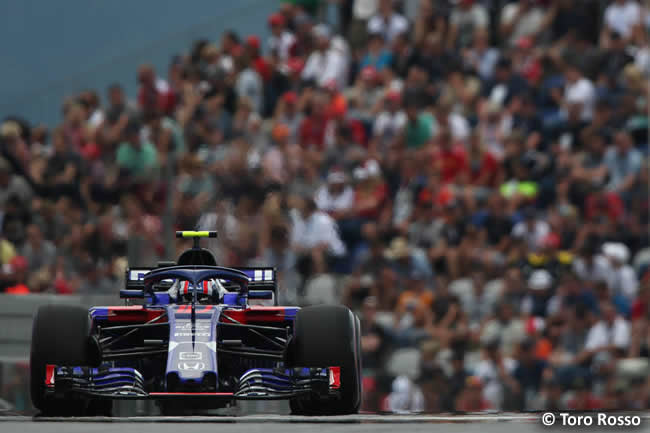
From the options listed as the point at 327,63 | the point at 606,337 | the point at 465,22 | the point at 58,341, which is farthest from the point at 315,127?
the point at 58,341

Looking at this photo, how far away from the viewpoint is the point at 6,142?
17.0 metres

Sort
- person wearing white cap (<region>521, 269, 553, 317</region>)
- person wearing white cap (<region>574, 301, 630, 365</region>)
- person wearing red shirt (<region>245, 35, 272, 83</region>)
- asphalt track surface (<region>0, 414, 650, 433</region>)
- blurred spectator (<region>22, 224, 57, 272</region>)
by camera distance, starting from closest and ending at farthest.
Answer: asphalt track surface (<region>0, 414, 650, 433</region>), person wearing white cap (<region>574, 301, 630, 365</region>), person wearing white cap (<region>521, 269, 553, 317</region>), blurred spectator (<region>22, 224, 57, 272</region>), person wearing red shirt (<region>245, 35, 272, 83</region>)

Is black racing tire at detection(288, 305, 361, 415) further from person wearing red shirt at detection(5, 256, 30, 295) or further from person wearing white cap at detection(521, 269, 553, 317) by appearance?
person wearing red shirt at detection(5, 256, 30, 295)

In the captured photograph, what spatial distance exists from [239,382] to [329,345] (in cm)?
59

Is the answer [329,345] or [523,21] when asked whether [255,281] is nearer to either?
[329,345]

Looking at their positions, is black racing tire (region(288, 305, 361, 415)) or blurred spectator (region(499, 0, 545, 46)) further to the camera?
blurred spectator (region(499, 0, 545, 46))

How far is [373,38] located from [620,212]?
4.07 metres

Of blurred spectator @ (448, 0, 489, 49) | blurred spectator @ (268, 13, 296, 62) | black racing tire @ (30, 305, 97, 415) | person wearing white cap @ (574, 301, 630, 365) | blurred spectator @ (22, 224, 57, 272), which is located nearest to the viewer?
black racing tire @ (30, 305, 97, 415)

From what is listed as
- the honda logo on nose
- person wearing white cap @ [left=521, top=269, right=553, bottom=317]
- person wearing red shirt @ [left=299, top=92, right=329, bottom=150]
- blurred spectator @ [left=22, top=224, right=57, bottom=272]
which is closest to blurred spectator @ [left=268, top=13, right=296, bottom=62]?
person wearing red shirt @ [left=299, top=92, right=329, bottom=150]

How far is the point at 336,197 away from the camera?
51.3ft

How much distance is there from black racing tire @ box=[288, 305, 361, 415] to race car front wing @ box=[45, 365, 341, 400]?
5cm

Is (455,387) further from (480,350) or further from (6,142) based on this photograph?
(6,142)

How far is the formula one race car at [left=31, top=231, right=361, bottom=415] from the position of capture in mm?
8266

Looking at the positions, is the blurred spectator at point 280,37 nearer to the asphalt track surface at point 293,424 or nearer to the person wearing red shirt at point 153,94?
the person wearing red shirt at point 153,94
